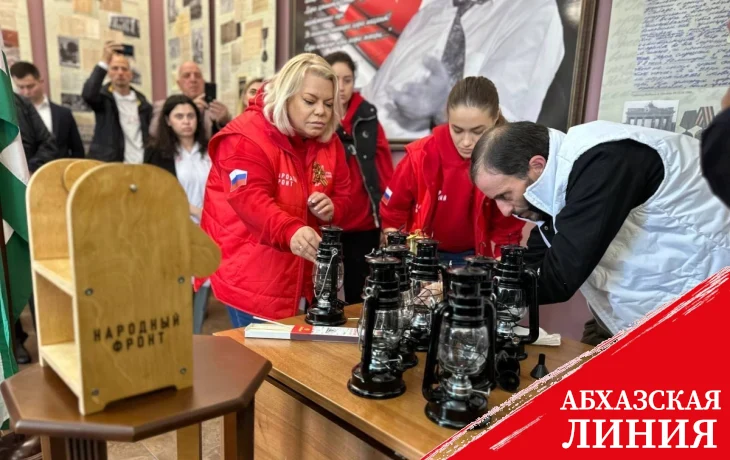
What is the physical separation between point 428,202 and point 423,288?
0.79 metres

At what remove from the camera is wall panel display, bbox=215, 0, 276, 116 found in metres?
3.74

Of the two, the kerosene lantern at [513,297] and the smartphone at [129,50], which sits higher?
the smartphone at [129,50]

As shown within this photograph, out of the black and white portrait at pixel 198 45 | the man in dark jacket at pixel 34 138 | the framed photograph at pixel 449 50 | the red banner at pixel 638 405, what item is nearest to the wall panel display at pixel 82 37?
the black and white portrait at pixel 198 45

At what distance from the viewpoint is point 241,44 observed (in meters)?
3.97

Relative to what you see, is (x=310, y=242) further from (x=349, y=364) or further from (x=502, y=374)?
(x=502, y=374)

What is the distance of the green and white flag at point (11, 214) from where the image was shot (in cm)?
139

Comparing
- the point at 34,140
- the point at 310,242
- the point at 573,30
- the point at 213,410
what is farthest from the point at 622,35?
the point at 34,140

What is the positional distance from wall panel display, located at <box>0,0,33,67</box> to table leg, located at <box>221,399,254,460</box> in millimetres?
4285

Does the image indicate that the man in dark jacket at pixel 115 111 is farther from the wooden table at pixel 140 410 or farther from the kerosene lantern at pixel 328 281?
the wooden table at pixel 140 410

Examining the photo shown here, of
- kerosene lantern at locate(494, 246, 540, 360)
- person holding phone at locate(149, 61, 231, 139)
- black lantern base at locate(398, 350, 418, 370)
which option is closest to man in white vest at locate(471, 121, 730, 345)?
kerosene lantern at locate(494, 246, 540, 360)

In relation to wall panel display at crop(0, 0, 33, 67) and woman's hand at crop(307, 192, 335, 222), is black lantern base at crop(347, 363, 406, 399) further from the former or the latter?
wall panel display at crop(0, 0, 33, 67)

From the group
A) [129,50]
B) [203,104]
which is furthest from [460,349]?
[129,50]

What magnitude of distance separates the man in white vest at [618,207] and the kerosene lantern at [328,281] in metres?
0.44

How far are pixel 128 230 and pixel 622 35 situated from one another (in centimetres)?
196
